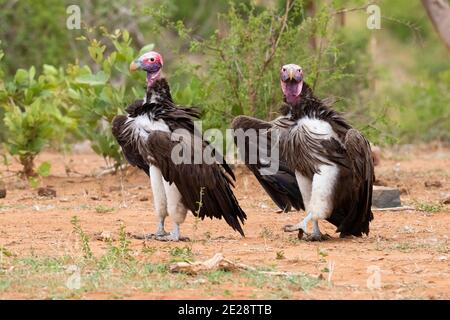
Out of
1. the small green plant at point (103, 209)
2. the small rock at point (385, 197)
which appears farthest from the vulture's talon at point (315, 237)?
the small green plant at point (103, 209)

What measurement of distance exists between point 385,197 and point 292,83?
77.2 inches

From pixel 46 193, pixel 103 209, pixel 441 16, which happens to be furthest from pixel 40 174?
pixel 441 16

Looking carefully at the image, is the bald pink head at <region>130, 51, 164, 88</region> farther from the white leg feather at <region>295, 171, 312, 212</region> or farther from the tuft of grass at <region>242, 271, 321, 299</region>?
the tuft of grass at <region>242, 271, 321, 299</region>

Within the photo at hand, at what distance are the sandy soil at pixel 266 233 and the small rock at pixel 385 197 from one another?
0.19 meters

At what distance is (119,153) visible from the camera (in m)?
10.8

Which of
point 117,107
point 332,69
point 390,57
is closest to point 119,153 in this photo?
point 117,107

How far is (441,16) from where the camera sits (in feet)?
36.7

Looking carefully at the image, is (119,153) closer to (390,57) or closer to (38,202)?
(38,202)

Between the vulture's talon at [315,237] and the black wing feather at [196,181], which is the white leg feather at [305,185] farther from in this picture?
the black wing feather at [196,181]

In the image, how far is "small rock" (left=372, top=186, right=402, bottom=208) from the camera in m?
9.14

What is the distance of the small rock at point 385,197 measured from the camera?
9141 mm

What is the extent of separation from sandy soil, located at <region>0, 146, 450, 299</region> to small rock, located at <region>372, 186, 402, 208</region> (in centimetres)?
19

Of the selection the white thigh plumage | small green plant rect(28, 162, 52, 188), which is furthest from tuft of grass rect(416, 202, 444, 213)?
small green plant rect(28, 162, 52, 188)

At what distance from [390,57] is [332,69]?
61.7 feet
